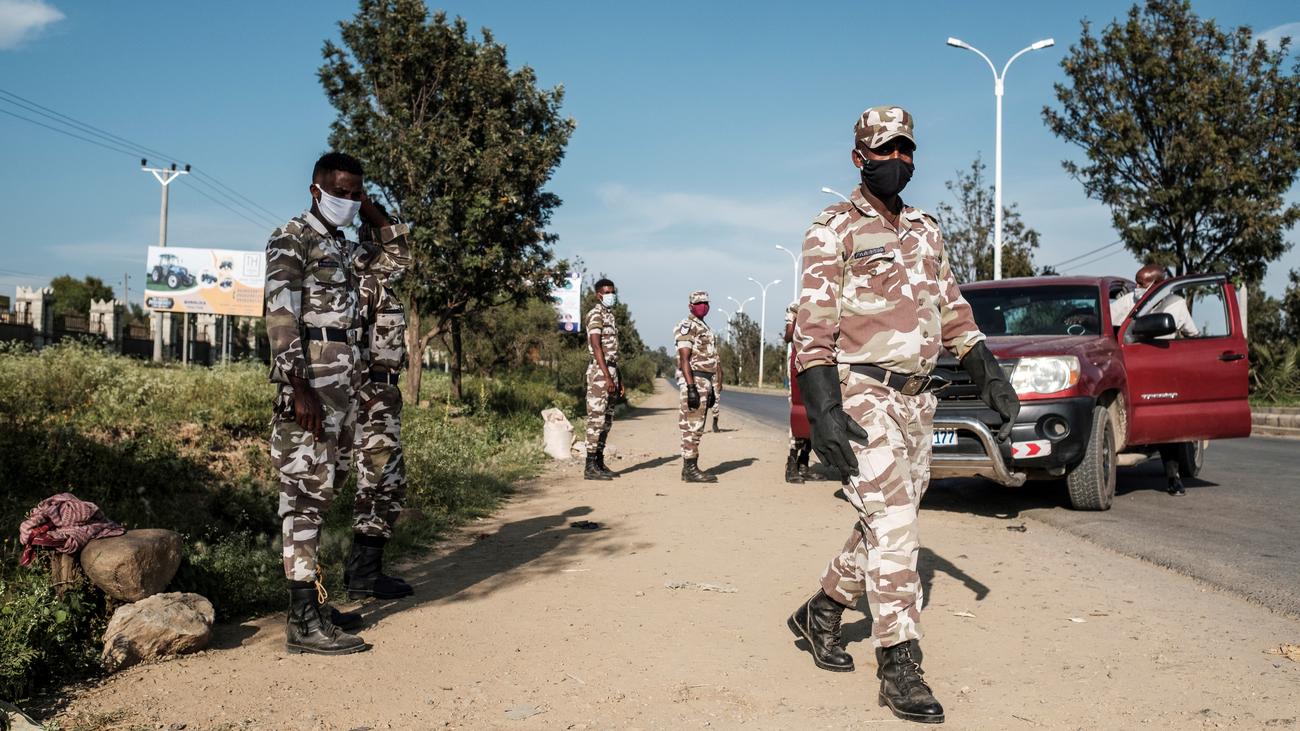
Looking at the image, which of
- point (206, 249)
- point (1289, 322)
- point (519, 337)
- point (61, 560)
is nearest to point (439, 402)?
point (519, 337)

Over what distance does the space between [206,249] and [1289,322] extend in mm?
42938

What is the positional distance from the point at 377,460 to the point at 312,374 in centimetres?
79

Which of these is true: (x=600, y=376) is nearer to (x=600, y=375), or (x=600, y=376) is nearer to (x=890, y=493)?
(x=600, y=375)

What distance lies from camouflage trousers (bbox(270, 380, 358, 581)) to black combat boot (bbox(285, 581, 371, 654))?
0.29 ft

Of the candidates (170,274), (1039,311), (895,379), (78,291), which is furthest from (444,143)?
(78,291)

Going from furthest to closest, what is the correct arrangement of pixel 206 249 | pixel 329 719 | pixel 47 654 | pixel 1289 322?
pixel 206 249, pixel 1289 322, pixel 47 654, pixel 329 719

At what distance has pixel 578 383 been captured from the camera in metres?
30.7

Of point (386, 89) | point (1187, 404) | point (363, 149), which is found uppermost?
point (386, 89)

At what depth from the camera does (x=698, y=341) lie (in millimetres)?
10484

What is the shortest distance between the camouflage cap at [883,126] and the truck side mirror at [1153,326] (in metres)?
4.98

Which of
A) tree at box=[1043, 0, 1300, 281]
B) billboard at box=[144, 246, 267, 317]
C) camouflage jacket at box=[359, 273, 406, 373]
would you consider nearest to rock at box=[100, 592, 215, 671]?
camouflage jacket at box=[359, 273, 406, 373]

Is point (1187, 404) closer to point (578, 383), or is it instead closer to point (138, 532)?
point (138, 532)

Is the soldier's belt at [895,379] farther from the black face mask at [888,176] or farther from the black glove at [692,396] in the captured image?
the black glove at [692,396]

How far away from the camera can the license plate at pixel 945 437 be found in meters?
6.94
